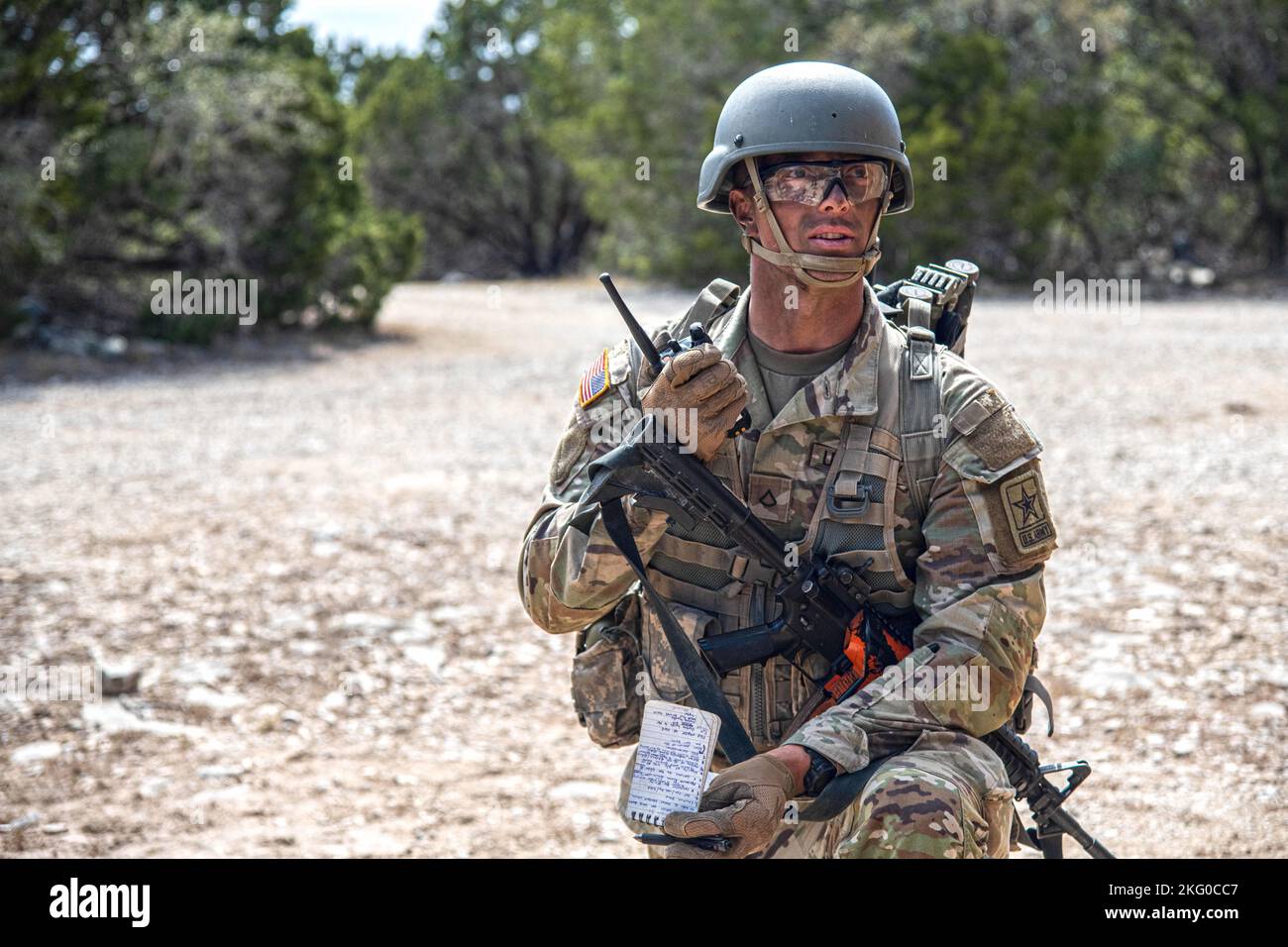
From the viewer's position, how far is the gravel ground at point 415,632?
14.4ft

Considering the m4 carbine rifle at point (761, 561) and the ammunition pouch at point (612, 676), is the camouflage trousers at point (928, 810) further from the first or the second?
the ammunition pouch at point (612, 676)

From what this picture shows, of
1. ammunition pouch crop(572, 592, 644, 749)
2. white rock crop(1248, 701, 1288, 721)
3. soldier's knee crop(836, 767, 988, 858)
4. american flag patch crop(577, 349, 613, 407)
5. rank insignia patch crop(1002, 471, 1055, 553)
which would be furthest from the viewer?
white rock crop(1248, 701, 1288, 721)

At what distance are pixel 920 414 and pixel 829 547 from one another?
1.06 feet

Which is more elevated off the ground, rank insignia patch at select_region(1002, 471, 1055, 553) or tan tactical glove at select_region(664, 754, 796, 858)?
rank insignia patch at select_region(1002, 471, 1055, 553)

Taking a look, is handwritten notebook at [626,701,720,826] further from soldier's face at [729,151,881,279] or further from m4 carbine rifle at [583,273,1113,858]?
soldier's face at [729,151,881,279]

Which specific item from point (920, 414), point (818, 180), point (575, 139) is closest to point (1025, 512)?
point (920, 414)

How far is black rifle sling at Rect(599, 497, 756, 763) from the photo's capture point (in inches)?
106

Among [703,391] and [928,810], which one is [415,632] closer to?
[703,391]

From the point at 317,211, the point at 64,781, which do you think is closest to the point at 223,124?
the point at 317,211

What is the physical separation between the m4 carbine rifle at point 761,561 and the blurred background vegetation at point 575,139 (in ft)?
26.0

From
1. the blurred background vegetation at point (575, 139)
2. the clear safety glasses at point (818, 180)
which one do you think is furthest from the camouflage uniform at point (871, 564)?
the blurred background vegetation at point (575, 139)

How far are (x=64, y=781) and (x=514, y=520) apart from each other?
3600 mm

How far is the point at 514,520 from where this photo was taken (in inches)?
312

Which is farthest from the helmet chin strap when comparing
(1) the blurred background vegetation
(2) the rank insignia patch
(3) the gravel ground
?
(1) the blurred background vegetation
